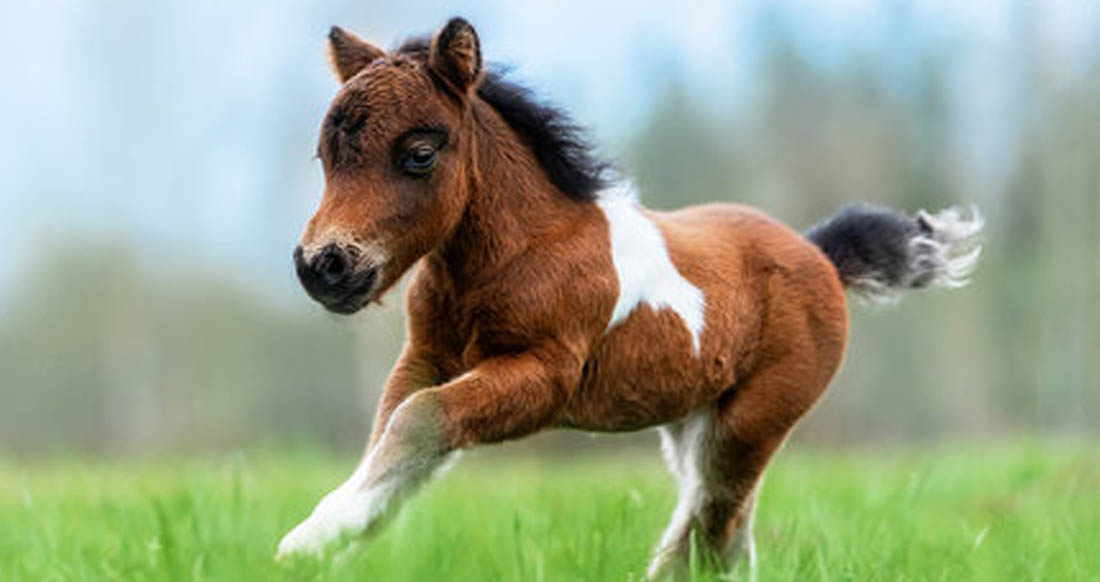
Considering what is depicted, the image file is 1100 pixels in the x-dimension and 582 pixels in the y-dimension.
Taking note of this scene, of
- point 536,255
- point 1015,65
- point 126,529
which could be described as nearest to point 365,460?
point 536,255

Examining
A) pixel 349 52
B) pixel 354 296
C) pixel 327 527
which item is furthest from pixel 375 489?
pixel 349 52

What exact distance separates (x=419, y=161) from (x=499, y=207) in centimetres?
34

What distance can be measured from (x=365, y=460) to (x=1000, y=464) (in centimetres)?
632

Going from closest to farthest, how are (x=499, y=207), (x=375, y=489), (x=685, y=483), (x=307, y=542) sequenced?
1. (x=307, y=542)
2. (x=375, y=489)
3. (x=499, y=207)
4. (x=685, y=483)

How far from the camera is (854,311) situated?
86.9 feet

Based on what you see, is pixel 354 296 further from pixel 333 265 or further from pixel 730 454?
pixel 730 454

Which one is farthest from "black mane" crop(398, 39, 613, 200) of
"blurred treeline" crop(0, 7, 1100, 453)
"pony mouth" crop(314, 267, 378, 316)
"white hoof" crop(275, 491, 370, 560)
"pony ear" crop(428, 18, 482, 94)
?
"blurred treeline" crop(0, 7, 1100, 453)

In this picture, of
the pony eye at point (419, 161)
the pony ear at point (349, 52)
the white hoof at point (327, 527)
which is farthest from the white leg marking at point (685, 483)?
the pony ear at point (349, 52)

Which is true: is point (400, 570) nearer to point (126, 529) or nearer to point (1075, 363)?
point (126, 529)

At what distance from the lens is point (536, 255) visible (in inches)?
153

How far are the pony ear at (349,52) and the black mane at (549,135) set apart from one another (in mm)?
362

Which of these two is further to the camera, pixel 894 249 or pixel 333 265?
pixel 894 249

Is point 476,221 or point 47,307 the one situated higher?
point 476,221

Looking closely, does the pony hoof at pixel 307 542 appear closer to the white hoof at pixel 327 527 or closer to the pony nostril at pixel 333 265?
the white hoof at pixel 327 527
